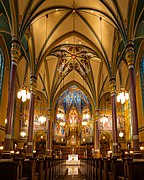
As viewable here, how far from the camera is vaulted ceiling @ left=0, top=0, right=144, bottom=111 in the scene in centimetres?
1425

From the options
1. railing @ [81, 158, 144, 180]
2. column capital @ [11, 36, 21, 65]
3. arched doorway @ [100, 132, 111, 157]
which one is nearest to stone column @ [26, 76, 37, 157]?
column capital @ [11, 36, 21, 65]

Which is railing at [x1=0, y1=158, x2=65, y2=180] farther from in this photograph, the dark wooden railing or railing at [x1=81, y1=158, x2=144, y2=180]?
railing at [x1=81, y1=158, x2=144, y2=180]

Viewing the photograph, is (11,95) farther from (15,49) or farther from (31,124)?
(31,124)

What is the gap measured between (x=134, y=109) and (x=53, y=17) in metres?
10.9

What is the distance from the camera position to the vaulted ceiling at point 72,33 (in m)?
14.2

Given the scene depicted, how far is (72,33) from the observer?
2133cm

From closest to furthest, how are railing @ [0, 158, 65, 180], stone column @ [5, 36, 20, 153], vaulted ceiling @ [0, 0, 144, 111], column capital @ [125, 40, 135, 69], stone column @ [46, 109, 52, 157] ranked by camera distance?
railing @ [0, 158, 65, 180]
stone column @ [5, 36, 20, 153]
column capital @ [125, 40, 135, 69]
vaulted ceiling @ [0, 0, 144, 111]
stone column @ [46, 109, 52, 157]

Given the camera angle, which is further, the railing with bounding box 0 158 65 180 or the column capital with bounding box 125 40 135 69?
the column capital with bounding box 125 40 135 69

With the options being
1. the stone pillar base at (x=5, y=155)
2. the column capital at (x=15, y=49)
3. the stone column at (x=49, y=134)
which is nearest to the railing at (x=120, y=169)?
the stone pillar base at (x=5, y=155)

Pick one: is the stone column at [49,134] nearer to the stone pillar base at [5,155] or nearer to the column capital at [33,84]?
the column capital at [33,84]

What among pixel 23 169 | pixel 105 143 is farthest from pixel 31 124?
pixel 105 143

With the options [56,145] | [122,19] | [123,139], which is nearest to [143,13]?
[122,19]

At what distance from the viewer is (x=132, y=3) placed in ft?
44.6

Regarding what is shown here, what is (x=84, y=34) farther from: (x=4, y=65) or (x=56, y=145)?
(x=56, y=145)
